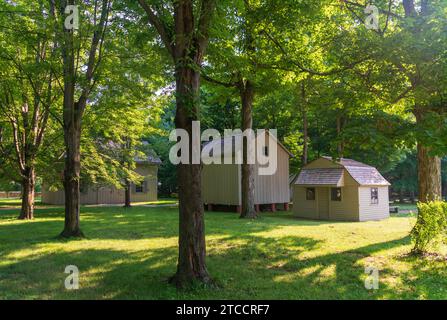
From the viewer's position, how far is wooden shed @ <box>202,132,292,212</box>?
2525 cm

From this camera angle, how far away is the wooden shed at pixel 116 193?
32.5 metres

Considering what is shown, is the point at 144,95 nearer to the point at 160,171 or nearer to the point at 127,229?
the point at 127,229

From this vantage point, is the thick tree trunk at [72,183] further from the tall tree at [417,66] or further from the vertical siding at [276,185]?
the vertical siding at [276,185]

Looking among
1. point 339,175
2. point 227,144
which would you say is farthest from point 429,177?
point 227,144

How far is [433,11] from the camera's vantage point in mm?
8820

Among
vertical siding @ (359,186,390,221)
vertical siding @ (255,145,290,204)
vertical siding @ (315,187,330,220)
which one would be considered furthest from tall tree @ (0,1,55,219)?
vertical siding @ (359,186,390,221)

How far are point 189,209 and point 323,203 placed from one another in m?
16.1

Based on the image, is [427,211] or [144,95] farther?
[144,95]

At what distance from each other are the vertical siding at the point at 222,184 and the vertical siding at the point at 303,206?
3.82 m

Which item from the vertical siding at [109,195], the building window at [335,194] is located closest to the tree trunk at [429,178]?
the building window at [335,194]

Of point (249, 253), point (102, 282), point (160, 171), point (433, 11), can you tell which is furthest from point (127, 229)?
point (160, 171)

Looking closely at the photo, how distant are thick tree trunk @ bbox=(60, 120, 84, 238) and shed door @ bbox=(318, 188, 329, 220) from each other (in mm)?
13453

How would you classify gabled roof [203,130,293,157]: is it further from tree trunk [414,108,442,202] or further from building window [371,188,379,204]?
tree trunk [414,108,442,202]
